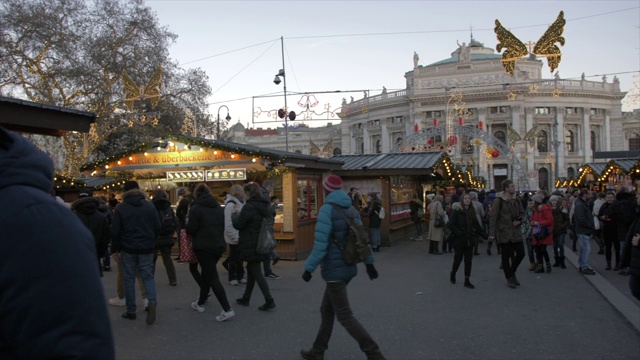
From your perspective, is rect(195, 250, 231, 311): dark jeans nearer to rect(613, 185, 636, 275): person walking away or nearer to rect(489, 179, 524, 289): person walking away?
rect(489, 179, 524, 289): person walking away

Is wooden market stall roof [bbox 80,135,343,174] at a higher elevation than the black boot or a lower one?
higher

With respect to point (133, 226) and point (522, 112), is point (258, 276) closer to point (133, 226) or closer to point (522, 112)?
point (133, 226)

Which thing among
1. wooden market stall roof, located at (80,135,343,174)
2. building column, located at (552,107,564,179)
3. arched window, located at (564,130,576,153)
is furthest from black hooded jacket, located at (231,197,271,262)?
arched window, located at (564,130,576,153)

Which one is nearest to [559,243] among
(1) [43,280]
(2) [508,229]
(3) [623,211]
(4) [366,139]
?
(3) [623,211]

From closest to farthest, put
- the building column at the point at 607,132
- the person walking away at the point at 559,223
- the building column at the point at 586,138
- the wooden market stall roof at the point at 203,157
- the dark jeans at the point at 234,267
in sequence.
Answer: the dark jeans at the point at 234,267 < the person walking away at the point at 559,223 < the wooden market stall roof at the point at 203,157 < the building column at the point at 586,138 < the building column at the point at 607,132

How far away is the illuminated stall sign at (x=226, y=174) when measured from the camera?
1348 centimetres

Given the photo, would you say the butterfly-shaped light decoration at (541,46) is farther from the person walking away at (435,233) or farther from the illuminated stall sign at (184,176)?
the illuminated stall sign at (184,176)

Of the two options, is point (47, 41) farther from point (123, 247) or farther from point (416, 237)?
point (123, 247)

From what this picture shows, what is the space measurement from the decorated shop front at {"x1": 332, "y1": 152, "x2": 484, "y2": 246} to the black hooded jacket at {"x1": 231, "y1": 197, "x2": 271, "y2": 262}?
25.8ft

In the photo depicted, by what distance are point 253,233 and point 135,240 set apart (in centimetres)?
162

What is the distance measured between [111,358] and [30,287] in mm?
270

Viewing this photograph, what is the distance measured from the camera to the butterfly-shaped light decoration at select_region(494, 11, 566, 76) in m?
15.5

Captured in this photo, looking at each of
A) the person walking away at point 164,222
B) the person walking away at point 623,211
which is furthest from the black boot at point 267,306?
the person walking away at point 623,211

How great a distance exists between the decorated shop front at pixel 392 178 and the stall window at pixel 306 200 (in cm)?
139
